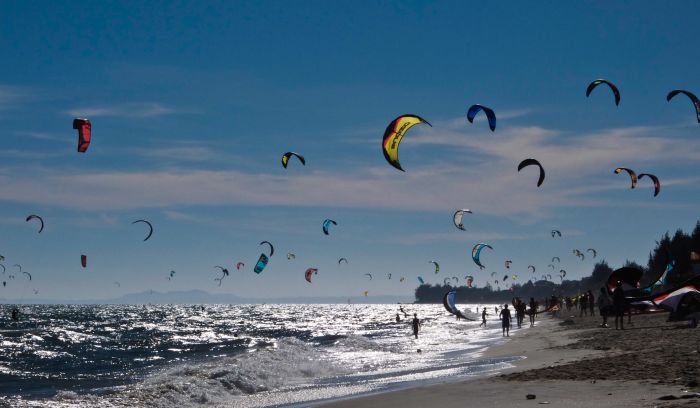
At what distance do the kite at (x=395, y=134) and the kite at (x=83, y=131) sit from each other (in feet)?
23.8

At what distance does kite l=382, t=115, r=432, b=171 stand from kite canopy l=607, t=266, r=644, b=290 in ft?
24.8

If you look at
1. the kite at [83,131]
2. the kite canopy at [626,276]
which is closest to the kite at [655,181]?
the kite canopy at [626,276]

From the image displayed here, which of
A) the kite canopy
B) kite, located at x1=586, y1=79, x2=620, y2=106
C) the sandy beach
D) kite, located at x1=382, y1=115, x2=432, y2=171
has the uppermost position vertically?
kite, located at x1=586, y1=79, x2=620, y2=106

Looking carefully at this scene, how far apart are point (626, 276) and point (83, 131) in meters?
15.1

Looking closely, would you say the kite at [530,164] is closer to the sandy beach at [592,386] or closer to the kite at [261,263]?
the sandy beach at [592,386]

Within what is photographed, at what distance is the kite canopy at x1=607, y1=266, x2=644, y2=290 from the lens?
19422 millimetres

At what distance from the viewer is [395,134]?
53.3 feet

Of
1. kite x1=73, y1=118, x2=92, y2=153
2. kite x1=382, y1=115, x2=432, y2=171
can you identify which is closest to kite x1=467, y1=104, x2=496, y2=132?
kite x1=382, y1=115, x2=432, y2=171

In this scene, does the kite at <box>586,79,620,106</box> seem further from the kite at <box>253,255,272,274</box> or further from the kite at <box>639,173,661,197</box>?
the kite at <box>253,255,272,274</box>

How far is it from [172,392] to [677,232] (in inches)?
3085

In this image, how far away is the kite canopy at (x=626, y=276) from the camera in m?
19.4

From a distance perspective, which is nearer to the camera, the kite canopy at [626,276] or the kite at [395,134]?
the kite at [395,134]

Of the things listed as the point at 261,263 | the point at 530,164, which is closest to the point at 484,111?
the point at 530,164

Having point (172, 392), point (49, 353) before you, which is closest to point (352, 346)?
point (49, 353)
